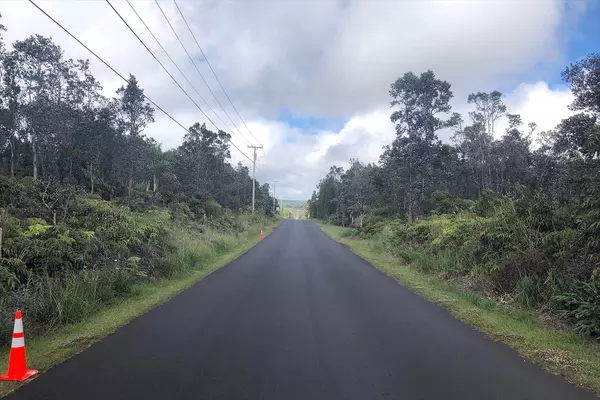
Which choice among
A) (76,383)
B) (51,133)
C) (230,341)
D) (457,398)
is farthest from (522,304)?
(51,133)

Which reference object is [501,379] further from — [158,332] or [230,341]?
[158,332]

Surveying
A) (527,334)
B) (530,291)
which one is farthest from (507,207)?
(527,334)

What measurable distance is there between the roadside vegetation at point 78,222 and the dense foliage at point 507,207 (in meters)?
7.72

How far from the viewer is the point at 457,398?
14.3ft

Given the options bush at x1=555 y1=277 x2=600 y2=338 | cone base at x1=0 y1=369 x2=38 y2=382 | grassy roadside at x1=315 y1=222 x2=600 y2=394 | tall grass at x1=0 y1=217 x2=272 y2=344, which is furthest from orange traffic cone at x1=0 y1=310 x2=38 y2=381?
bush at x1=555 y1=277 x2=600 y2=338

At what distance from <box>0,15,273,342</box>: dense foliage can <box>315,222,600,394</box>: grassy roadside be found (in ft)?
23.3

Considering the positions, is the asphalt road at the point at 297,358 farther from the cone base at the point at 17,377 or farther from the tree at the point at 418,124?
the tree at the point at 418,124

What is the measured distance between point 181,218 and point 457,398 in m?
22.8

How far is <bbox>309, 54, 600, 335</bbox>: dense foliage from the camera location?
808 centimetres

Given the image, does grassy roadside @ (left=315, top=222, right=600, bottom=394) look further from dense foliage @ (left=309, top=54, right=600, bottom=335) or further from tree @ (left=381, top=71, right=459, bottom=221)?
tree @ (left=381, top=71, right=459, bottom=221)

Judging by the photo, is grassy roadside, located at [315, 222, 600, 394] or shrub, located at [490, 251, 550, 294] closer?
grassy roadside, located at [315, 222, 600, 394]

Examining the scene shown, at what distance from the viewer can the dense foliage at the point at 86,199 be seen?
27.3 feet

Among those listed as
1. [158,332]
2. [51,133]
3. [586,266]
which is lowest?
[158,332]

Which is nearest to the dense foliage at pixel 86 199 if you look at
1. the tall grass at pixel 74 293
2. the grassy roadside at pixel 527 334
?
the tall grass at pixel 74 293
